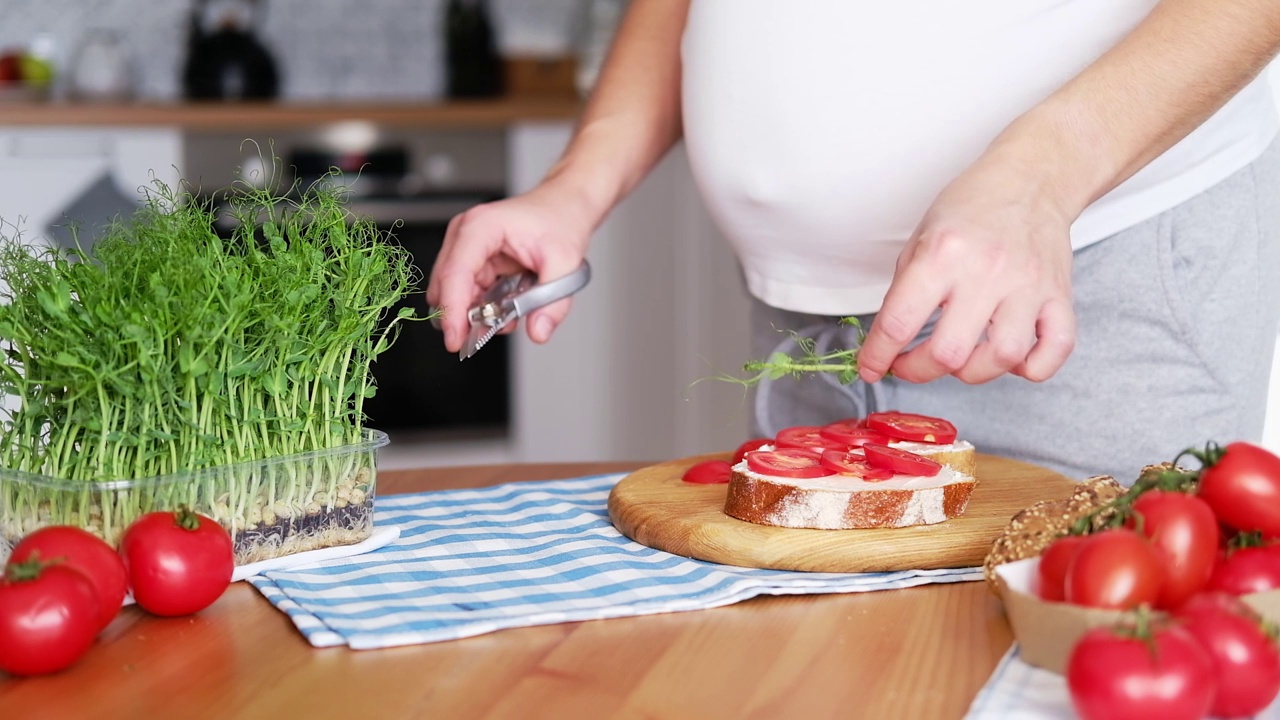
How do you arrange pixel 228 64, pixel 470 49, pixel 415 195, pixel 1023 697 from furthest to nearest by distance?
pixel 470 49
pixel 228 64
pixel 415 195
pixel 1023 697

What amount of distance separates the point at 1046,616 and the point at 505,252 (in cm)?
73

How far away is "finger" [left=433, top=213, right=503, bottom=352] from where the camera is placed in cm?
128

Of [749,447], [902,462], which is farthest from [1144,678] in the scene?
[749,447]

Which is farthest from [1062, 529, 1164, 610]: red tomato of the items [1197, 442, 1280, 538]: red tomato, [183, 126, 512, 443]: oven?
[183, 126, 512, 443]: oven

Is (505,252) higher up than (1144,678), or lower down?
higher up

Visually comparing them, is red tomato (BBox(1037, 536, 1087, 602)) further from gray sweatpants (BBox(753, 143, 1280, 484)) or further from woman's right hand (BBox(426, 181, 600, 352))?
woman's right hand (BBox(426, 181, 600, 352))

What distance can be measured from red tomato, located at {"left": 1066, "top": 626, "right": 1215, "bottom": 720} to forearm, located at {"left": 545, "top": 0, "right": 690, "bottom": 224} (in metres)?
0.86

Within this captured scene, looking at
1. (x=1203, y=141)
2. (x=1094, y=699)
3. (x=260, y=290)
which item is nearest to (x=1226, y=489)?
(x=1094, y=699)

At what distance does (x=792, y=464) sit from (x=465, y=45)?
2919 millimetres

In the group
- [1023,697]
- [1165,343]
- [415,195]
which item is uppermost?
[415,195]

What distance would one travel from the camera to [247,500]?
99cm

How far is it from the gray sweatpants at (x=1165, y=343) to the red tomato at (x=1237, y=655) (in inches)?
22.5

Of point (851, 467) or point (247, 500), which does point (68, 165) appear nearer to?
point (247, 500)

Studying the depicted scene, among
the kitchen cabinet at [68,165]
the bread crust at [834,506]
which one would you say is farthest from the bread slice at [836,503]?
the kitchen cabinet at [68,165]
